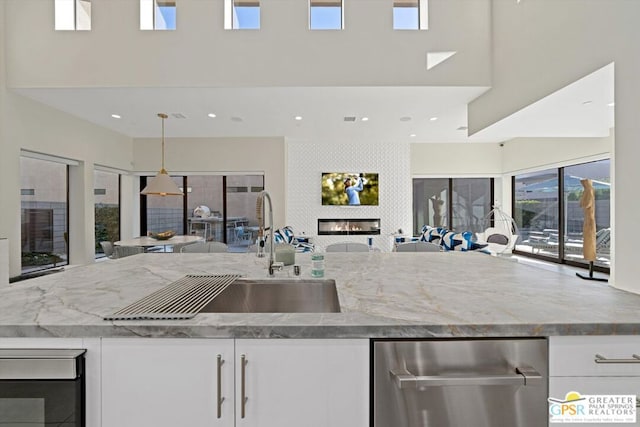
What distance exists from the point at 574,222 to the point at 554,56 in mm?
4544

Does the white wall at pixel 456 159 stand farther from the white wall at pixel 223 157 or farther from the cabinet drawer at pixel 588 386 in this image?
the cabinet drawer at pixel 588 386

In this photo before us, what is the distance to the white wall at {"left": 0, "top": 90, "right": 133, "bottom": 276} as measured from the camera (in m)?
3.97

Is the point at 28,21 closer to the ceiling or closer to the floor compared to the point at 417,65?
closer to the ceiling

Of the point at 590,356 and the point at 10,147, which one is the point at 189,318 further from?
the point at 10,147

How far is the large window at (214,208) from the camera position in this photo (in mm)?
7070

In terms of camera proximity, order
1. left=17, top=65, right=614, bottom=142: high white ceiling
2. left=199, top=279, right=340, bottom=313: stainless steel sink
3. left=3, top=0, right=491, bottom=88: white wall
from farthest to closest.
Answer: left=3, top=0, right=491, bottom=88: white wall, left=17, top=65, right=614, bottom=142: high white ceiling, left=199, top=279, right=340, bottom=313: stainless steel sink

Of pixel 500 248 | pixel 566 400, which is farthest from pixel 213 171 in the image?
pixel 566 400

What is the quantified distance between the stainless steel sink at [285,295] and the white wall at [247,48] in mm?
3058

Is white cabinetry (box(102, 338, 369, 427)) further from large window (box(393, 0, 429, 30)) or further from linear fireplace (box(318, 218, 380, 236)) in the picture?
linear fireplace (box(318, 218, 380, 236))

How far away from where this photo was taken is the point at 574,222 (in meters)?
6.06

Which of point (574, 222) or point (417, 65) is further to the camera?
point (574, 222)

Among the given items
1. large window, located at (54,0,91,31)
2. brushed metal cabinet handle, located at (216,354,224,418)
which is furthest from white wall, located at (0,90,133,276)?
brushed metal cabinet handle, located at (216,354,224,418)

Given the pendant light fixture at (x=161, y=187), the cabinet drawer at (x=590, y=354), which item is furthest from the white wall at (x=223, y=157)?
the cabinet drawer at (x=590, y=354)

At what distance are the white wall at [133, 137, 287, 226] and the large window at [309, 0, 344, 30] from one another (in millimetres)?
2996
